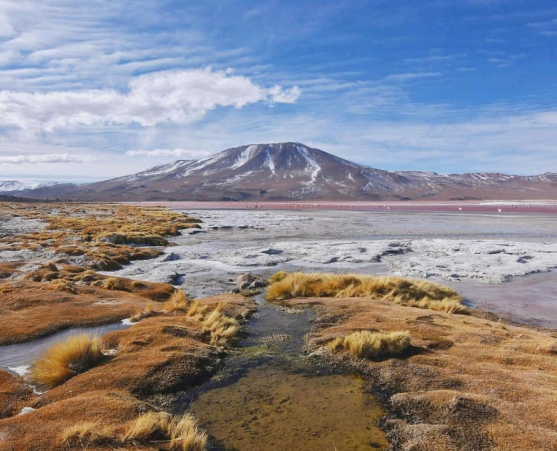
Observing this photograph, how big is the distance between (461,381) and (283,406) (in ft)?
11.0

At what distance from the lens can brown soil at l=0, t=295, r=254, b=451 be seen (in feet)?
17.3

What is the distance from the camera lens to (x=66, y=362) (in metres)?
7.57

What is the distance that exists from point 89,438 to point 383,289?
12.2 meters

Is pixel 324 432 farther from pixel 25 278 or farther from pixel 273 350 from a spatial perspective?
pixel 25 278

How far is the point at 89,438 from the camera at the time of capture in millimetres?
5129

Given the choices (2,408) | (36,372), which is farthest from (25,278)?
(2,408)

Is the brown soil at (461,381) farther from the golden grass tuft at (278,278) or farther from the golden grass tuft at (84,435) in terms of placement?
the golden grass tuft at (278,278)

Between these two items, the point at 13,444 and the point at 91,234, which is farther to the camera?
the point at 91,234

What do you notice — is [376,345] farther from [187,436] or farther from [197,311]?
[197,311]

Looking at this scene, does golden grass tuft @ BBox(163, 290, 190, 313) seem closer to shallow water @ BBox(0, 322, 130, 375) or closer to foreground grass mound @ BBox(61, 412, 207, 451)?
shallow water @ BBox(0, 322, 130, 375)

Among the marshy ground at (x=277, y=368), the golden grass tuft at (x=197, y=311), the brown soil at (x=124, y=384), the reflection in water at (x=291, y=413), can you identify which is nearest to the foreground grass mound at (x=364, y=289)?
the marshy ground at (x=277, y=368)

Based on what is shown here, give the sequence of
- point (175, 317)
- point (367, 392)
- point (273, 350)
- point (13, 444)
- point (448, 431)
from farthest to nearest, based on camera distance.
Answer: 1. point (175, 317)
2. point (273, 350)
3. point (367, 392)
4. point (448, 431)
5. point (13, 444)

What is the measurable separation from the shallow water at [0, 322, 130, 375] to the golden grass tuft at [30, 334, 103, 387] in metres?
0.43

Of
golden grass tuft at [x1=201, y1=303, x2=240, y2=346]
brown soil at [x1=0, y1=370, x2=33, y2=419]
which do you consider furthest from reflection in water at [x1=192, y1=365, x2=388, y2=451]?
brown soil at [x1=0, y1=370, x2=33, y2=419]
